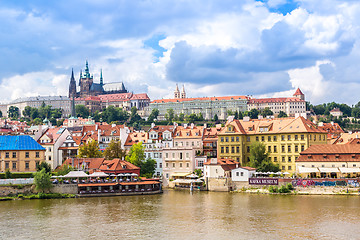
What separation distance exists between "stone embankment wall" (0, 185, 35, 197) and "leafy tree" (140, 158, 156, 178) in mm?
20175

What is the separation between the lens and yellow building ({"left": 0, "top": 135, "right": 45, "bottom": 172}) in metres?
76.1

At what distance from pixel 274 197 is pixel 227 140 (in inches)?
848

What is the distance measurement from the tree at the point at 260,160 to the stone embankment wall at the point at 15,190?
103ft

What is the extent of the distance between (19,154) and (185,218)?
37053 mm

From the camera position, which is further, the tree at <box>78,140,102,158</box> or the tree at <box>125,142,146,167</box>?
the tree at <box>78,140,102,158</box>

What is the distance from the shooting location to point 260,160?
255ft

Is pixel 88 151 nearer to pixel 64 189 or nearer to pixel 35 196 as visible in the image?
pixel 64 189

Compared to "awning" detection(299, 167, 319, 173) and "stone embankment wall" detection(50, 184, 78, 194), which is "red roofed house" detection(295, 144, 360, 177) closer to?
"awning" detection(299, 167, 319, 173)

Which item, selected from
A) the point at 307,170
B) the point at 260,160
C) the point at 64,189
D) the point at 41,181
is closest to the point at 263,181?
the point at 307,170

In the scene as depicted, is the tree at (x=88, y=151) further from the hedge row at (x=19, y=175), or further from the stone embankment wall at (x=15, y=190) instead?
the stone embankment wall at (x=15, y=190)

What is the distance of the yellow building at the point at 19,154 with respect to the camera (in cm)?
7612

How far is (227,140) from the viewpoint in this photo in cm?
8406

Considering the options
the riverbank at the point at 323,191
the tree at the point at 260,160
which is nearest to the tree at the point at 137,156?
the tree at the point at 260,160

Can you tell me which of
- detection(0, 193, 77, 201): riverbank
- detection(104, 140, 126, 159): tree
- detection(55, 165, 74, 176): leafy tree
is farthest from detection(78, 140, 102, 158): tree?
detection(0, 193, 77, 201): riverbank
